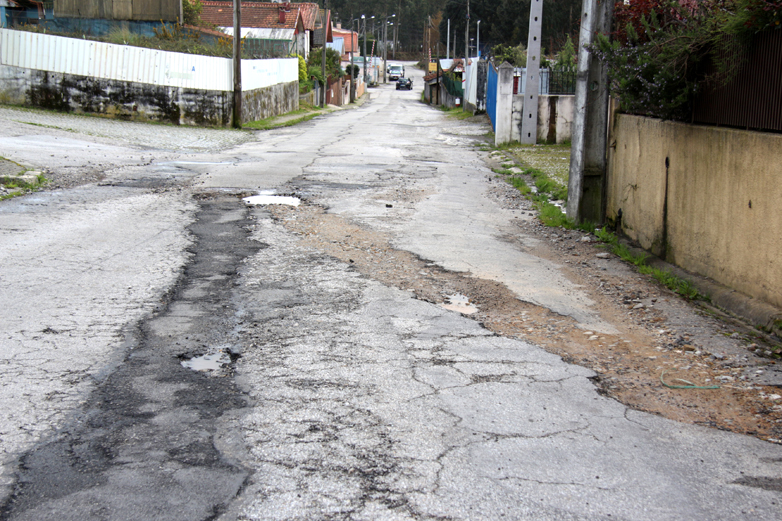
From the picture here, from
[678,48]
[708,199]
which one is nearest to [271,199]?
[678,48]

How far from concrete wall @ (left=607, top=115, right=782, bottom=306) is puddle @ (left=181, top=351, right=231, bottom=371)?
4138 mm

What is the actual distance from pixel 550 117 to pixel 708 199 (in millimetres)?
15841

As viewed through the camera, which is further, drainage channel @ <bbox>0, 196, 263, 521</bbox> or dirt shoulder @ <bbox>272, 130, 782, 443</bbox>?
dirt shoulder @ <bbox>272, 130, 782, 443</bbox>

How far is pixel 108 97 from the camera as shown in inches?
931

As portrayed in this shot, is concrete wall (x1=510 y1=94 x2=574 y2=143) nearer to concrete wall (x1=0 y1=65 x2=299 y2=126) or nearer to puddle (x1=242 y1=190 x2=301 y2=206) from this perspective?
concrete wall (x1=0 y1=65 x2=299 y2=126)

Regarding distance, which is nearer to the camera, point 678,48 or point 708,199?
point 708,199

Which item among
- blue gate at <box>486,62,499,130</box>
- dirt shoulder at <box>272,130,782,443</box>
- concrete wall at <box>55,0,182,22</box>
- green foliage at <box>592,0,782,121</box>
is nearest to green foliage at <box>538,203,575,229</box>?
dirt shoulder at <box>272,130,782,443</box>

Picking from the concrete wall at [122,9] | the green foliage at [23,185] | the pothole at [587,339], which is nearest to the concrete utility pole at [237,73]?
the concrete wall at [122,9]

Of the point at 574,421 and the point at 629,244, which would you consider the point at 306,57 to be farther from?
the point at 574,421

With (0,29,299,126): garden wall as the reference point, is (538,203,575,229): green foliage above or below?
below

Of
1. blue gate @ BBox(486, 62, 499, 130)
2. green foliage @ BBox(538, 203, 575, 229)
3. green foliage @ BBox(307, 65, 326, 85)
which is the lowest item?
green foliage @ BBox(538, 203, 575, 229)

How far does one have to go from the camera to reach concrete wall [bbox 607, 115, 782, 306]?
18.4ft

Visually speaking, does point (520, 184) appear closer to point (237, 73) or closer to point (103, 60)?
point (237, 73)

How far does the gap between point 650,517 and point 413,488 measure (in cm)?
100
